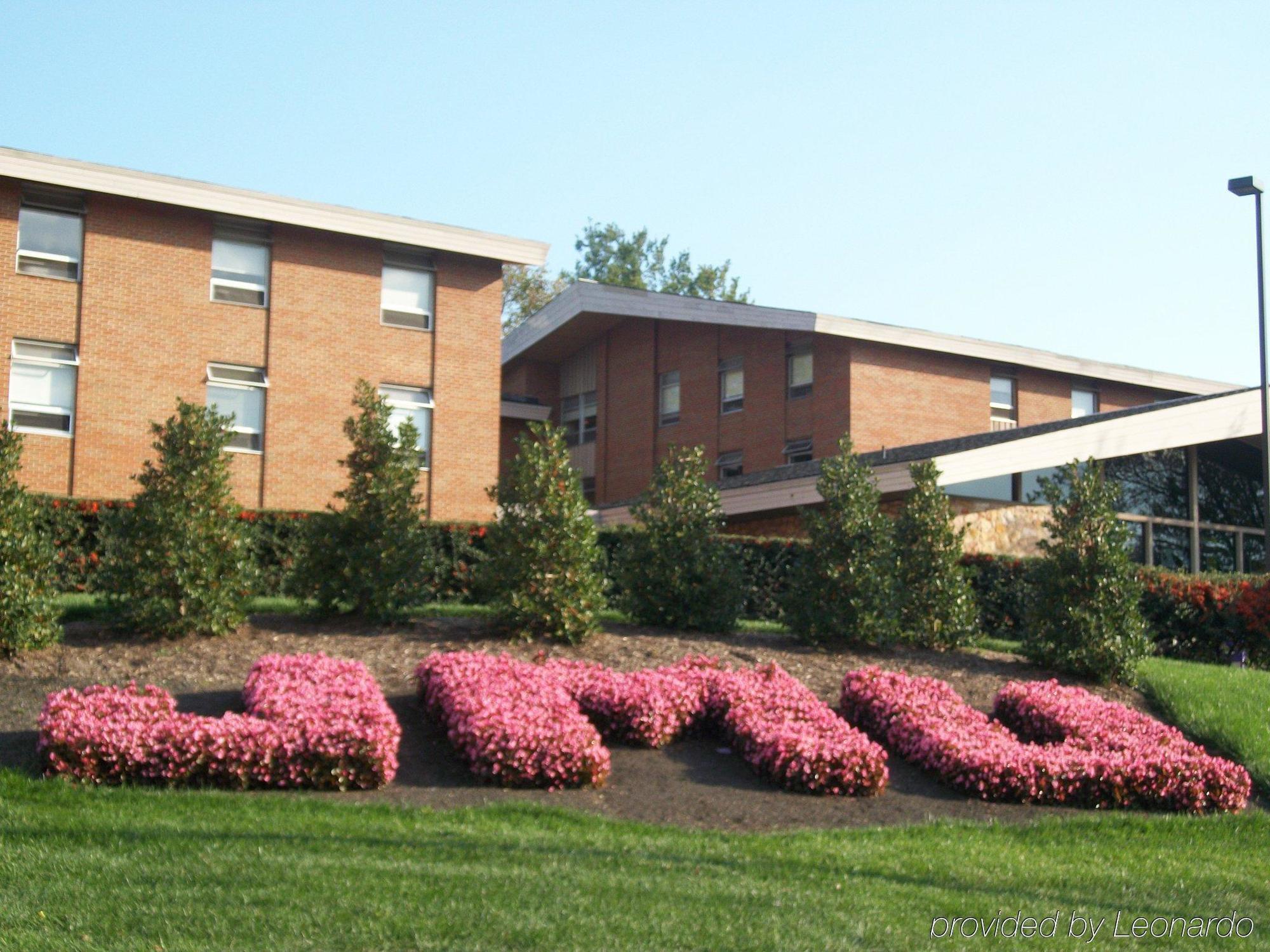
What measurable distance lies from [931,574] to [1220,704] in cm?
339

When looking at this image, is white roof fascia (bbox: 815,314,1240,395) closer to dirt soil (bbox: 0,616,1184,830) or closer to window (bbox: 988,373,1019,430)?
window (bbox: 988,373,1019,430)

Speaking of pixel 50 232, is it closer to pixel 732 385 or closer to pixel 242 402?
pixel 242 402

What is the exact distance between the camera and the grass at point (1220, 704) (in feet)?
37.2

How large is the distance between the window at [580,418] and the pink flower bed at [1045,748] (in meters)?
23.5

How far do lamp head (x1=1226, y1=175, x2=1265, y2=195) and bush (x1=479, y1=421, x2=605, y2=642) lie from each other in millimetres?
12487

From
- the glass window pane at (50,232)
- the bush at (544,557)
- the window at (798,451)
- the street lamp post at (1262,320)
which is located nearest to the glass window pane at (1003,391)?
the window at (798,451)

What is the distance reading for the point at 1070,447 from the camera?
70.5 ft

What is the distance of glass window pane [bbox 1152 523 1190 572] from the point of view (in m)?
24.6

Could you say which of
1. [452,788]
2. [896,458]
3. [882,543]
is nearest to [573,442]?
[896,458]

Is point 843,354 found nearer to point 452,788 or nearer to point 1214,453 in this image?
point 1214,453

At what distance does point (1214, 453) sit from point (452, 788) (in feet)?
68.2

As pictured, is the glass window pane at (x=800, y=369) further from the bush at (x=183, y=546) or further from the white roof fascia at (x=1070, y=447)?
the bush at (x=183, y=546)

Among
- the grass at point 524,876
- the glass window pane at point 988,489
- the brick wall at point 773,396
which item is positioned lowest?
the grass at point 524,876

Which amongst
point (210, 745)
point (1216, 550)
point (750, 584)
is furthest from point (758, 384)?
point (210, 745)
